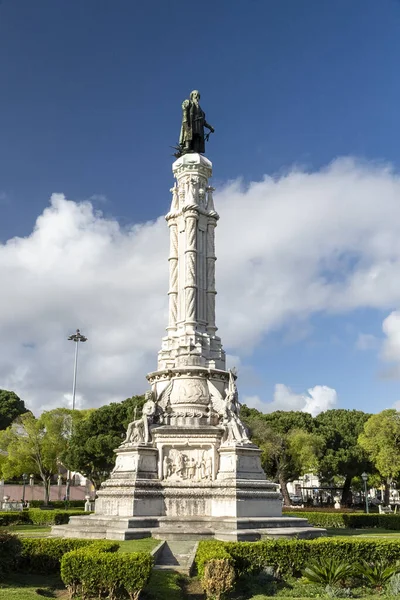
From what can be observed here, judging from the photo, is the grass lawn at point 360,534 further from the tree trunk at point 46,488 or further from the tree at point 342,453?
the tree trunk at point 46,488

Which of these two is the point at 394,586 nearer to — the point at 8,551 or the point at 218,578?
the point at 218,578

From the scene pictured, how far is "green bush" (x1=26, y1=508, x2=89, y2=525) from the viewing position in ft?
110

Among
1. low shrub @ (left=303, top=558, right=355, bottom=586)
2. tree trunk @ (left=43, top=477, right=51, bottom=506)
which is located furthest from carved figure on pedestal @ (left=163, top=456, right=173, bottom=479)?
tree trunk @ (left=43, top=477, right=51, bottom=506)

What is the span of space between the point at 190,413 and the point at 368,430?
99.5 ft

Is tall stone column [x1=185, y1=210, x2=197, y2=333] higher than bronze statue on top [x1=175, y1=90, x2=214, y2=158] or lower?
lower

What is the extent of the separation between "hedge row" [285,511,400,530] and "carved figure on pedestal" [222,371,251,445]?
1244cm

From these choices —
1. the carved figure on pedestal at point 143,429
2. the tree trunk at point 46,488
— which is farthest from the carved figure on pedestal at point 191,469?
the tree trunk at point 46,488

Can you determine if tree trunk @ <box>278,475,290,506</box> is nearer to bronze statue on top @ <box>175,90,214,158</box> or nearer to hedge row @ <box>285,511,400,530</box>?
hedge row @ <box>285,511,400,530</box>

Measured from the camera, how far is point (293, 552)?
17312mm

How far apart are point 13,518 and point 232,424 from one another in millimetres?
16453

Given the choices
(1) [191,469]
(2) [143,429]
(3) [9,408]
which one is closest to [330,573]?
(1) [191,469]

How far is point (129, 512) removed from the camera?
77.3ft

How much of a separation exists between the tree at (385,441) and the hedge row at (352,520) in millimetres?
14064

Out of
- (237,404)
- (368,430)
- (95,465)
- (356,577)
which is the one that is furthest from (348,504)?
(356,577)
